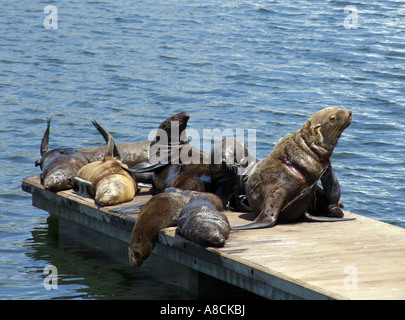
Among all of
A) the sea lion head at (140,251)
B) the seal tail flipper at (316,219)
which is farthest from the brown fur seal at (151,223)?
the seal tail flipper at (316,219)

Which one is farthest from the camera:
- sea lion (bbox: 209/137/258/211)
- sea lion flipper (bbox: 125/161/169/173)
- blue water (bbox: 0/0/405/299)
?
blue water (bbox: 0/0/405/299)

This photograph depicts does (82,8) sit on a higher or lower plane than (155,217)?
higher

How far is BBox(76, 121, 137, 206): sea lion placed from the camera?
8.78m

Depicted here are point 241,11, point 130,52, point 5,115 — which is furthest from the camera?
point 241,11

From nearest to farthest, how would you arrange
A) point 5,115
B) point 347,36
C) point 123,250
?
point 123,250
point 5,115
point 347,36

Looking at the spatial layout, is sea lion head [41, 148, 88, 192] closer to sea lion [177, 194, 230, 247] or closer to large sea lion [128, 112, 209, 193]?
large sea lion [128, 112, 209, 193]

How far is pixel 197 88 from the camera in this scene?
1906 centimetres

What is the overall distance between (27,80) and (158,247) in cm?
1257


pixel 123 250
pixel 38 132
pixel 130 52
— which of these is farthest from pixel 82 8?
pixel 123 250

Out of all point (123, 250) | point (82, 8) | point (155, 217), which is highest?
point (82, 8)

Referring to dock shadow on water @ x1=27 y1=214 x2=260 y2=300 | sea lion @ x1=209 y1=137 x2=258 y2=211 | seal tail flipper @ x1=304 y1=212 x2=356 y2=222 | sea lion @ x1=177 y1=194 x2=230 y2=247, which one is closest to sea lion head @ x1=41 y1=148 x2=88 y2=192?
dock shadow on water @ x1=27 y1=214 x2=260 y2=300

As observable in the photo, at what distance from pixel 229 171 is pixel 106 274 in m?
1.71

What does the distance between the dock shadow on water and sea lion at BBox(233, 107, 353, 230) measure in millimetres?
902

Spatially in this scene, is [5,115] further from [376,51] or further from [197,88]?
[376,51]
